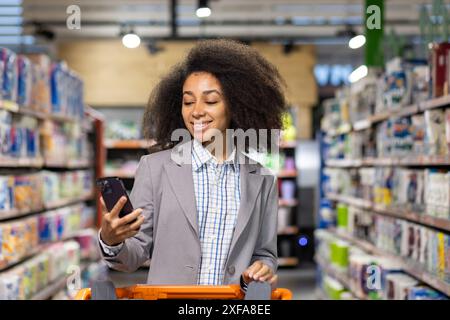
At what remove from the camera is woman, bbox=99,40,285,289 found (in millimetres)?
2465

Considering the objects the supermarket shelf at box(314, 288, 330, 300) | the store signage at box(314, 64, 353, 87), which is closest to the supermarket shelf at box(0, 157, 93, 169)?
the supermarket shelf at box(314, 288, 330, 300)

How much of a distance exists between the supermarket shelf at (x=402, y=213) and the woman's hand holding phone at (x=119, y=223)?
2424 mm

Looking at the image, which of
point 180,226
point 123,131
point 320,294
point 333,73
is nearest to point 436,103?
point 180,226

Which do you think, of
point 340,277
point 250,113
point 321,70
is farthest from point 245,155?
point 321,70

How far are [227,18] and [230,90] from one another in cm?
903

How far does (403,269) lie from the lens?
201 inches

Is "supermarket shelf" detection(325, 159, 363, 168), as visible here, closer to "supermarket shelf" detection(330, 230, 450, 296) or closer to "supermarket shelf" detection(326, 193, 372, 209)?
"supermarket shelf" detection(326, 193, 372, 209)

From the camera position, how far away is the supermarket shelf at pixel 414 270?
408 centimetres

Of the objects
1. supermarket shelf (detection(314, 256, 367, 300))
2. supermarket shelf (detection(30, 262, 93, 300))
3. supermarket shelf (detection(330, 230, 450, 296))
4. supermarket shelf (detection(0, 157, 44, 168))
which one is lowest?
supermarket shelf (detection(314, 256, 367, 300))

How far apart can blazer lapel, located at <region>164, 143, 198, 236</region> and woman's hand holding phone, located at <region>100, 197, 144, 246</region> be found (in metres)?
0.37

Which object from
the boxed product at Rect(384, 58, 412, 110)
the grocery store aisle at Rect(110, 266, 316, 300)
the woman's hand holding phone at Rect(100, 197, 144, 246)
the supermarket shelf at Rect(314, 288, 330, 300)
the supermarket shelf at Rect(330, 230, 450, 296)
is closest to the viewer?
the woman's hand holding phone at Rect(100, 197, 144, 246)

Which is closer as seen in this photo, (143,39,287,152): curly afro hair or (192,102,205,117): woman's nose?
(192,102,205,117): woman's nose
